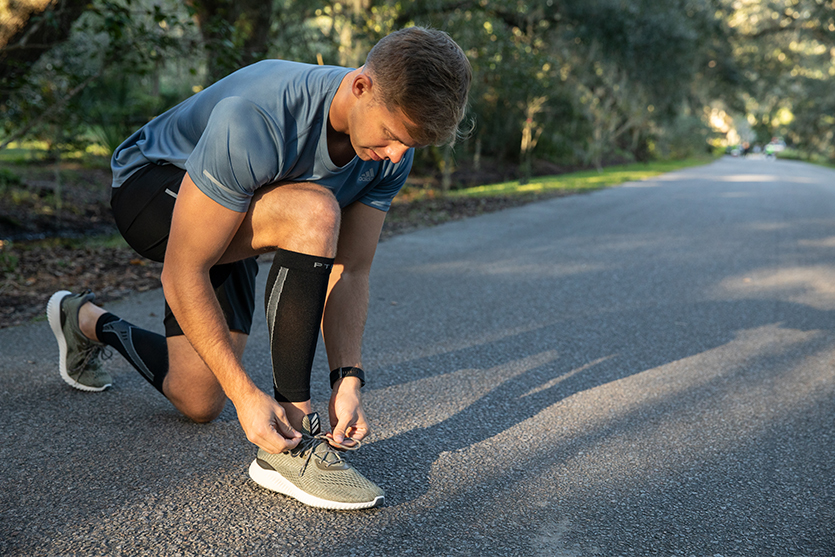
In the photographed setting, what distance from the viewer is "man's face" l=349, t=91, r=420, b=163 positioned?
1.77 meters

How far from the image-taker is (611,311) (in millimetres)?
4539

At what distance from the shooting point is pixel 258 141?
5.96 feet

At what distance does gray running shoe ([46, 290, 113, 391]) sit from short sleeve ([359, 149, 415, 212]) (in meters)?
1.24

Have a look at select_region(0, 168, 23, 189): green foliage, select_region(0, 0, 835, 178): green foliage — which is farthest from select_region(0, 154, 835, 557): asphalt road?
select_region(0, 168, 23, 189): green foliage

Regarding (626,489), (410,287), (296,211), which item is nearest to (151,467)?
(296,211)

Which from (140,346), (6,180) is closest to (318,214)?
(140,346)

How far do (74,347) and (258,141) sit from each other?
140 centimetres

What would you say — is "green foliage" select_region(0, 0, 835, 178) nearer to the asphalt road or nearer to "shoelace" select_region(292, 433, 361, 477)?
the asphalt road

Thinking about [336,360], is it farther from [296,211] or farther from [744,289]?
[744,289]

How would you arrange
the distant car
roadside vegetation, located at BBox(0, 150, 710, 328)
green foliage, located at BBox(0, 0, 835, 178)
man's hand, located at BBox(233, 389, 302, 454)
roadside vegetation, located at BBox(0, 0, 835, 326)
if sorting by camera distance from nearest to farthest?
man's hand, located at BBox(233, 389, 302, 454), roadside vegetation, located at BBox(0, 150, 710, 328), roadside vegetation, located at BBox(0, 0, 835, 326), green foliage, located at BBox(0, 0, 835, 178), the distant car

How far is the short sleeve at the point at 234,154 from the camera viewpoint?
A: 5.78 ft

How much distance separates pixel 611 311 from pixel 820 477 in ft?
7.35

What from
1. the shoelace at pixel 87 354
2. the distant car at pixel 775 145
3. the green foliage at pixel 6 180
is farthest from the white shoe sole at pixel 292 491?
Answer: the distant car at pixel 775 145

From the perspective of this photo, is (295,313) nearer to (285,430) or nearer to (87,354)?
(285,430)
